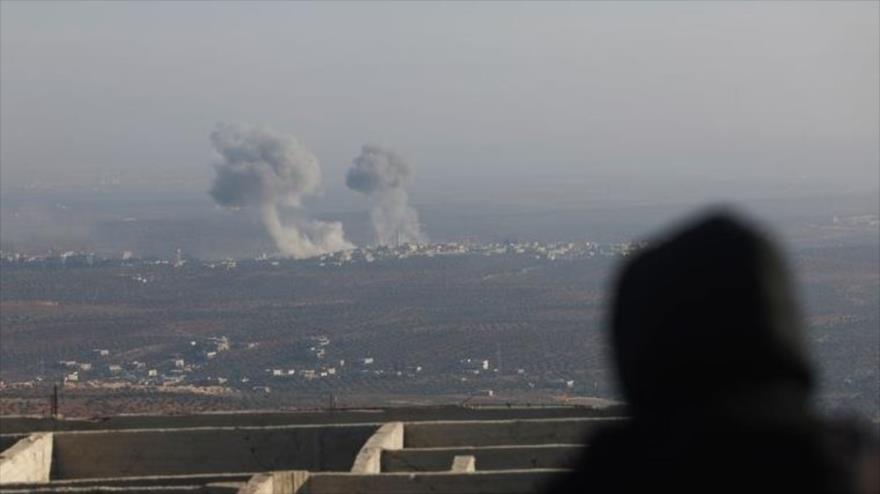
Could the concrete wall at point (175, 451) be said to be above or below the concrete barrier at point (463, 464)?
above

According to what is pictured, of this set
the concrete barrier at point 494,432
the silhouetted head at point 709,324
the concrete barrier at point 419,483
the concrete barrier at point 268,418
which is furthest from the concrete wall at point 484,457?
the silhouetted head at point 709,324

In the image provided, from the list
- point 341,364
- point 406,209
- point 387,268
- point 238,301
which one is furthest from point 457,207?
point 341,364

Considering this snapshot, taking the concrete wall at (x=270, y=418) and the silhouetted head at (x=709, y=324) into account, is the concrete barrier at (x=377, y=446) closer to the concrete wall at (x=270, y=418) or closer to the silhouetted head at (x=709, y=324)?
the concrete wall at (x=270, y=418)

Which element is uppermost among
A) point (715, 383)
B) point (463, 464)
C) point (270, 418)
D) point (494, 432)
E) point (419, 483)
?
point (270, 418)

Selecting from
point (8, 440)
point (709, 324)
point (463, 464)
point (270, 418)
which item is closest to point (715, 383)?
point (709, 324)

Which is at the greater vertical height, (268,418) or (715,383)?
(268,418)

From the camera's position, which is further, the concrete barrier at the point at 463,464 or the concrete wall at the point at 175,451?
the concrete wall at the point at 175,451

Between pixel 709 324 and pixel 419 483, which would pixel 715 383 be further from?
pixel 419 483
